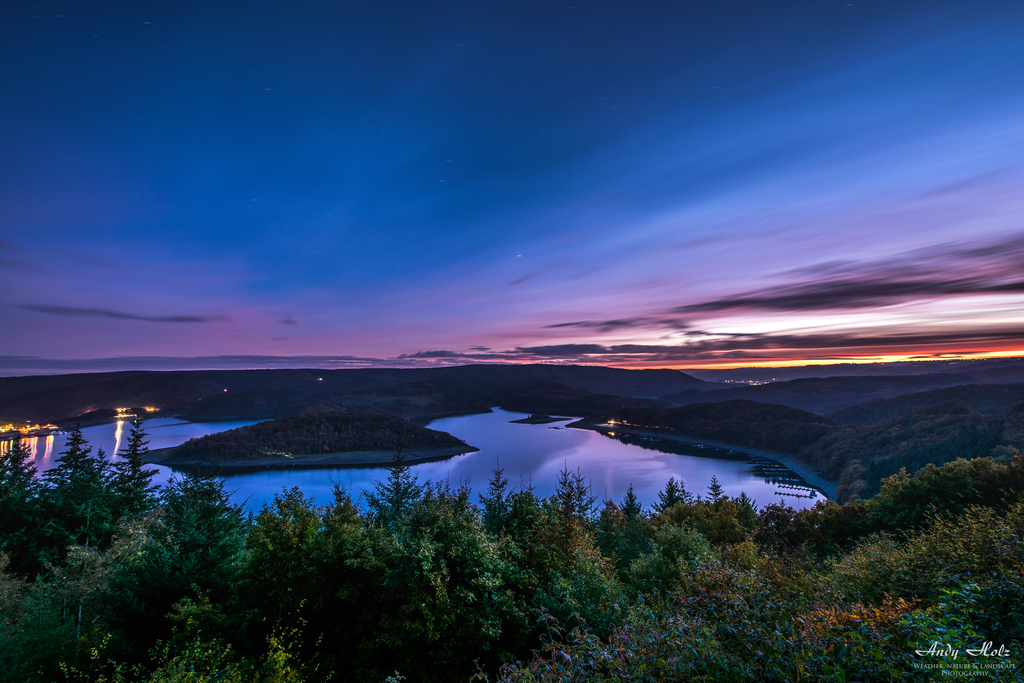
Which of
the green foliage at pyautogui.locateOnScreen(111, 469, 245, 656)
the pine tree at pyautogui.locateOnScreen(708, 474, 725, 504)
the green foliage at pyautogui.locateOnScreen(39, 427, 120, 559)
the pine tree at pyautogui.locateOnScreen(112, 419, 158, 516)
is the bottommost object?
the pine tree at pyautogui.locateOnScreen(708, 474, 725, 504)

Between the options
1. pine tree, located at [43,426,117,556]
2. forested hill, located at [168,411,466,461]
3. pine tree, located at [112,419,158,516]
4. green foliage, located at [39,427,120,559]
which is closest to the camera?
green foliage, located at [39,427,120,559]

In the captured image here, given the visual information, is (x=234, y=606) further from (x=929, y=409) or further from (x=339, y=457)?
(x=929, y=409)

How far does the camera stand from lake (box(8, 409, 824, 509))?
9438 centimetres

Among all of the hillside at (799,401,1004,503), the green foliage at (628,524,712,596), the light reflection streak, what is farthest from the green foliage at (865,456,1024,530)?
the light reflection streak

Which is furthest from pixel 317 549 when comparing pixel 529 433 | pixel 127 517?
pixel 529 433

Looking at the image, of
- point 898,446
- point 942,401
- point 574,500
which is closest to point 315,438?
point 574,500

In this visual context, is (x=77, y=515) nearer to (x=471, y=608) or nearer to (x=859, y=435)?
(x=471, y=608)

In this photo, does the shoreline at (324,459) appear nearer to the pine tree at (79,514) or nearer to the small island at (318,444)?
the small island at (318,444)

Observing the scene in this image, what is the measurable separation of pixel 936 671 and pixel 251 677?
1282cm

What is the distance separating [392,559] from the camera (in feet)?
41.2

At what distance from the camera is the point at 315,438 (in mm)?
143500

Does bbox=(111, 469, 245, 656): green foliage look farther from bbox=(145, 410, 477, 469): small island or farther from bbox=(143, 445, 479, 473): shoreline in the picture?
bbox=(145, 410, 477, 469): small island

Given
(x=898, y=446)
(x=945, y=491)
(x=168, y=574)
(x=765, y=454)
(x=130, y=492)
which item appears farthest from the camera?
(x=765, y=454)

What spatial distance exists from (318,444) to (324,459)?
12.4 meters
